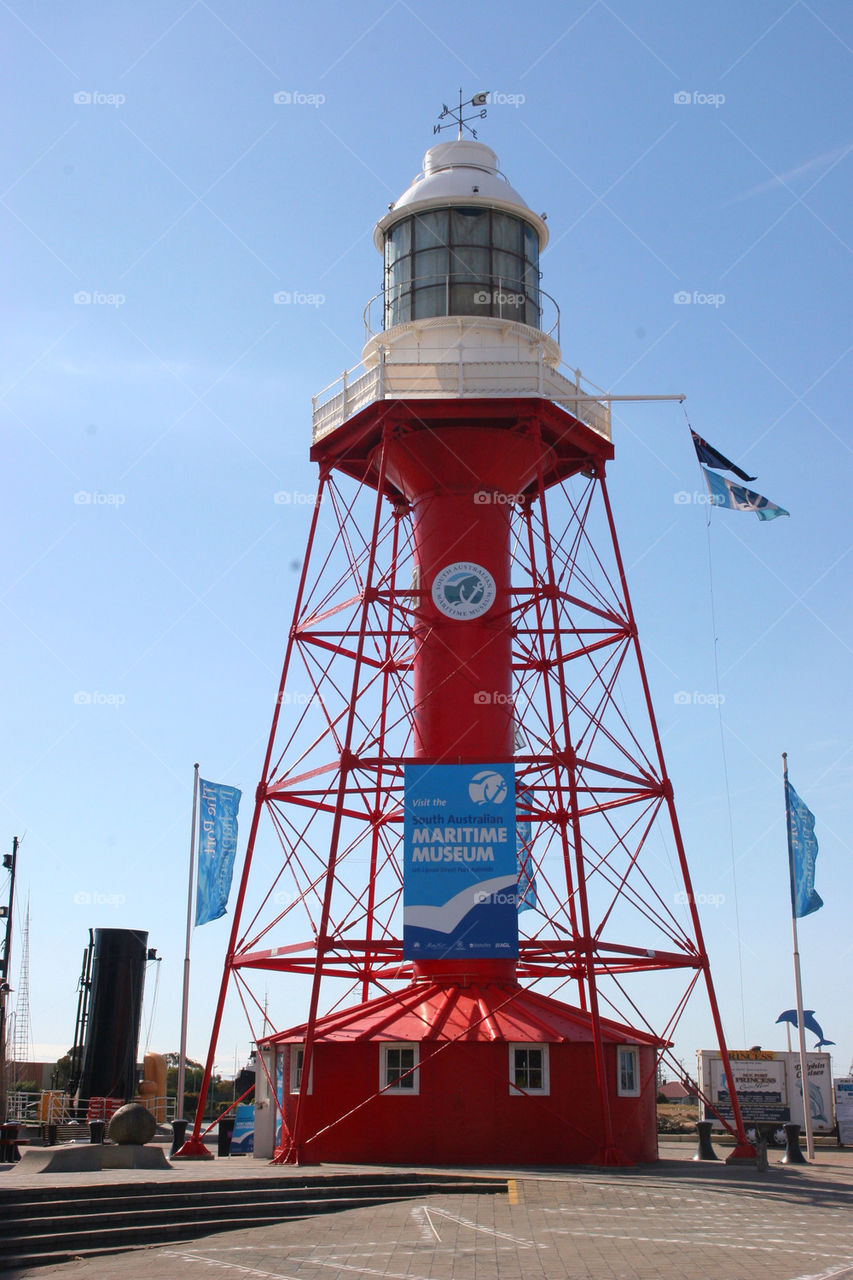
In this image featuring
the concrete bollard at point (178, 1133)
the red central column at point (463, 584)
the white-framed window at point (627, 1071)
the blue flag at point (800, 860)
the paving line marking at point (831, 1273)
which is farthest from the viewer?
the blue flag at point (800, 860)

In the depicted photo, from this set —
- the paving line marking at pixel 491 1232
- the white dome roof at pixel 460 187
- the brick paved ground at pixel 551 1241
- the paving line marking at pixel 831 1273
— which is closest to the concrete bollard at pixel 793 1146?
the brick paved ground at pixel 551 1241

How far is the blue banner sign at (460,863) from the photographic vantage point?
84.9 ft

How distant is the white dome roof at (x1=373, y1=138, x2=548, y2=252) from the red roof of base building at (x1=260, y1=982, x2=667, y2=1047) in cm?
1685

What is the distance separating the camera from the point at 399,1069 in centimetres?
2531

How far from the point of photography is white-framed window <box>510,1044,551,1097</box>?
2500cm

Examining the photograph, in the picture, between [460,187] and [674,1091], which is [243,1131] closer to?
[460,187]

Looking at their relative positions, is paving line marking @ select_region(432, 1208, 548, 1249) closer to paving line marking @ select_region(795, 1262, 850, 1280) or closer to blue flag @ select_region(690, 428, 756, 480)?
paving line marking @ select_region(795, 1262, 850, 1280)

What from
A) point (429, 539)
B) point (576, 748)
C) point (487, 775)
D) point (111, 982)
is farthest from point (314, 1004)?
point (111, 982)

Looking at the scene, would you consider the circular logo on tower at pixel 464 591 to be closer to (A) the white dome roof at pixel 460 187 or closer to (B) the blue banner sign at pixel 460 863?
(B) the blue banner sign at pixel 460 863

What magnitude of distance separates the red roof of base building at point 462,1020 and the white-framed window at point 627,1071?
0.25m

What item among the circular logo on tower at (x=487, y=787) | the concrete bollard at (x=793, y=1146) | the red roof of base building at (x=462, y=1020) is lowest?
the concrete bollard at (x=793, y=1146)

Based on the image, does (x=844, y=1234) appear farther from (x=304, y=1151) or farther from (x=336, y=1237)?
(x=304, y=1151)

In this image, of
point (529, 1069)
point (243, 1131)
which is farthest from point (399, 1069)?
point (243, 1131)

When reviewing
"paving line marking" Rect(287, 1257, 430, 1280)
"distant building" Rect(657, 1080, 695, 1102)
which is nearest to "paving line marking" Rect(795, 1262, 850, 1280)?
"paving line marking" Rect(287, 1257, 430, 1280)
